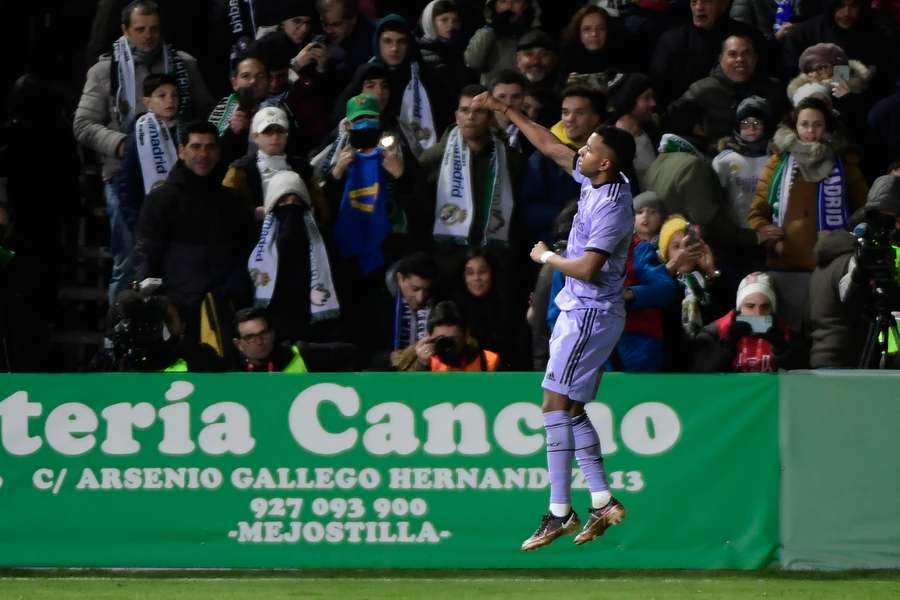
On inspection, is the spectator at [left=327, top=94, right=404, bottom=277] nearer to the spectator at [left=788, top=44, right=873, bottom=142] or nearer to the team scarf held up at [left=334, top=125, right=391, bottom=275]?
the team scarf held up at [left=334, top=125, right=391, bottom=275]

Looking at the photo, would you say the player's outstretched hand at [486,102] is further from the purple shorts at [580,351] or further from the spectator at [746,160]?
the spectator at [746,160]

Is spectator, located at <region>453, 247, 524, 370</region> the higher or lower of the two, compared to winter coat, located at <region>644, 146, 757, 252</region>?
lower

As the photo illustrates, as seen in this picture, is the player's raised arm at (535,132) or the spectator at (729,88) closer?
the player's raised arm at (535,132)

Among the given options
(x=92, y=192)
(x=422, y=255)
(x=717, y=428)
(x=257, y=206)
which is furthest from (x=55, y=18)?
(x=717, y=428)

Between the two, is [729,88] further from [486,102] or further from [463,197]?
[486,102]

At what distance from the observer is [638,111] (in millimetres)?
13633

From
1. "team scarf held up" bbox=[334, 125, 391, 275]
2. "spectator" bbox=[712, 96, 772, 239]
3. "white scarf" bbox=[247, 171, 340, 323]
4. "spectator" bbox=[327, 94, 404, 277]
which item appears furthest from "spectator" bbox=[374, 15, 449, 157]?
"spectator" bbox=[712, 96, 772, 239]

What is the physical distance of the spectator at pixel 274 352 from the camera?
462 inches

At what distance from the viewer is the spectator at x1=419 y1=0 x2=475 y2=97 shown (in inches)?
566

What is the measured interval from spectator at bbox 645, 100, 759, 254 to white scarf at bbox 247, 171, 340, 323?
2.36 m

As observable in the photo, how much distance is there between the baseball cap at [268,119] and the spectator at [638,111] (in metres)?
2.36

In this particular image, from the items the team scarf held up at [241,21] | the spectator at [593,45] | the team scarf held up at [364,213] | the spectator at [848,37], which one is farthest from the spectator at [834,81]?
the team scarf held up at [241,21]

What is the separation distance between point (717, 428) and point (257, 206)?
3830mm

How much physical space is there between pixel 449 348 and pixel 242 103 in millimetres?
3048
